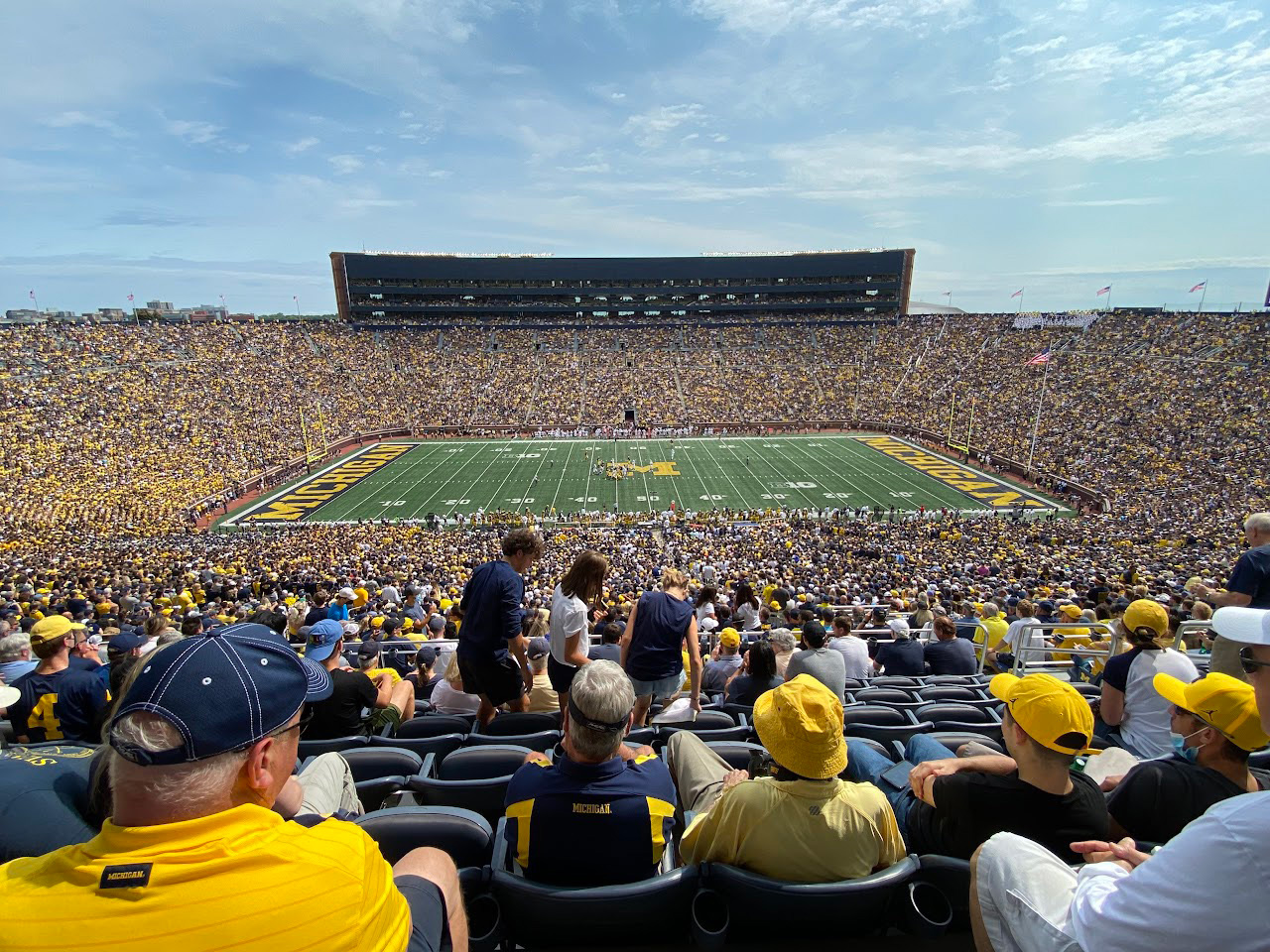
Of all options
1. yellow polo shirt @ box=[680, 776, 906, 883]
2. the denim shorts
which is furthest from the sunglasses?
the denim shorts

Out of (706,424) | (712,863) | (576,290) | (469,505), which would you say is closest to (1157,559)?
(712,863)

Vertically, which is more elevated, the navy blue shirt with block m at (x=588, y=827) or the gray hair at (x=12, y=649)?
the navy blue shirt with block m at (x=588, y=827)

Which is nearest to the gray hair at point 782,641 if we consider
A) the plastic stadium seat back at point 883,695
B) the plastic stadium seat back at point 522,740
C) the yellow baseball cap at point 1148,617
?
the plastic stadium seat back at point 883,695

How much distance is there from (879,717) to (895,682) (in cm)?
210

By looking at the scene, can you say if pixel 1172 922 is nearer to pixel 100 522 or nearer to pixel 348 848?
pixel 348 848

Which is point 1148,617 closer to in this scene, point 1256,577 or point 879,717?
point 1256,577

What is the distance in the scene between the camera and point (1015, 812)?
259 cm

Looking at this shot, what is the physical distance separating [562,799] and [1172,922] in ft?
6.24

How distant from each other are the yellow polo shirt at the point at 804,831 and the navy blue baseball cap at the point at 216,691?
1.78 meters

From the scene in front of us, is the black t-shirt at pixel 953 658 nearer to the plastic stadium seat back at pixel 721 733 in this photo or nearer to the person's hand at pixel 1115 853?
the plastic stadium seat back at pixel 721 733

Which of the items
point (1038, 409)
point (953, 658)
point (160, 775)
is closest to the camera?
point (160, 775)

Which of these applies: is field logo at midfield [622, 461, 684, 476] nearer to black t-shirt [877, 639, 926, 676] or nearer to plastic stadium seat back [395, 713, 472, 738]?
black t-shirt [877, 639, 926, 676]

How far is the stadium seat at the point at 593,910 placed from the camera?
2.41 m

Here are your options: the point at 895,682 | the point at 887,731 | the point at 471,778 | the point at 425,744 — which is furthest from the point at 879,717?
the point at 425,744
